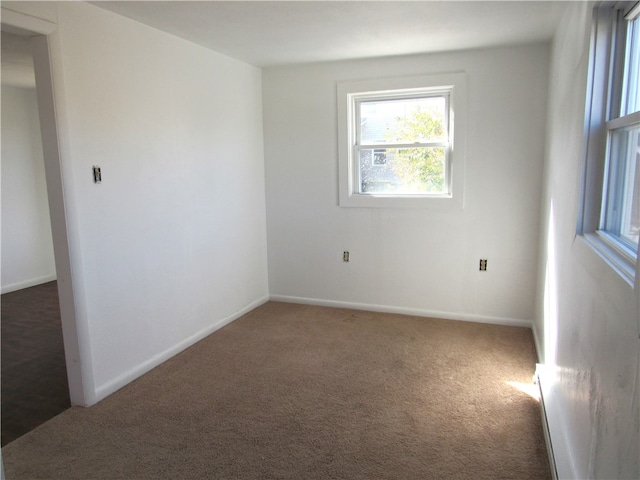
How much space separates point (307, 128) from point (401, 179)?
1.04 m

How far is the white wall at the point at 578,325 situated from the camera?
3.91ft

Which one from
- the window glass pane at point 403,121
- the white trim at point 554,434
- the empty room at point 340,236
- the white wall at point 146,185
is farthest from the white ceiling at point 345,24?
the white trim at point 554,434

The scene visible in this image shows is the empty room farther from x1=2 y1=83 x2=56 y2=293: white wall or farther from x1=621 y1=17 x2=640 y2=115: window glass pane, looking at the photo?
x1=2 y1=83 x2=56 y2=293: white wall

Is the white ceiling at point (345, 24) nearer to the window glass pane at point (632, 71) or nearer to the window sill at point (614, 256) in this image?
the window glass pane at point (632, 71)

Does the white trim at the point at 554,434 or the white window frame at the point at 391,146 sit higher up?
the white window frame at the point at 391,146

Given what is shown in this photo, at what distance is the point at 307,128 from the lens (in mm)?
4422

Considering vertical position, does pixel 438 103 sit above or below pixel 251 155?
above

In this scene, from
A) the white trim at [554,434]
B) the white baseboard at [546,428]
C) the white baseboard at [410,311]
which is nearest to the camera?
the white trim at [554,434]

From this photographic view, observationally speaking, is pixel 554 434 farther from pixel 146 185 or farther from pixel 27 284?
Answer: pixel 27 284

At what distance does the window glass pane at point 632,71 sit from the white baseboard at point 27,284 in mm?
6087

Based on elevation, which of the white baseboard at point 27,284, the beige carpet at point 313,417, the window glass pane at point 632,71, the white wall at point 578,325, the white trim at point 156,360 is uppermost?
the window glass pane at point 632,71

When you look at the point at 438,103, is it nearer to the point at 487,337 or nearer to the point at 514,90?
the point at 514,90

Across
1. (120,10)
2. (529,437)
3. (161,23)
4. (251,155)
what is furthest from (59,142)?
(529,437)

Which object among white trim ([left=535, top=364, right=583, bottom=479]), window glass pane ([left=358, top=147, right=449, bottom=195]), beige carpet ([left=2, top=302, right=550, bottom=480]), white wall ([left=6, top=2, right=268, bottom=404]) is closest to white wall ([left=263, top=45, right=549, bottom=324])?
window glass pane ([left=358, top=147, right=449, bottom=195])
